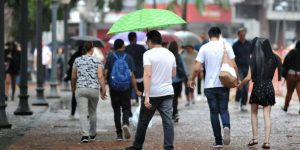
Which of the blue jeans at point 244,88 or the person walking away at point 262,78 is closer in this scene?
the person walking away at point 262,78

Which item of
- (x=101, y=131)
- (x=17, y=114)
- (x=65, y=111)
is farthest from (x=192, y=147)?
(x=65, y=111)

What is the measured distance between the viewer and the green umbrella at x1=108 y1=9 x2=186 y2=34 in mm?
11191

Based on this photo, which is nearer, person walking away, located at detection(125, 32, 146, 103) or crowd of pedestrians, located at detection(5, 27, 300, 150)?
crowd of pedestrians, located at detection(5, 27, 300, 150)

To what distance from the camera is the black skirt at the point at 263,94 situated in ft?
38.9

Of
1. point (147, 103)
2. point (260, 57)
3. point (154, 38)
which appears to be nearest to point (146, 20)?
point (154, 38)

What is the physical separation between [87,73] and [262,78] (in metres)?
2.73

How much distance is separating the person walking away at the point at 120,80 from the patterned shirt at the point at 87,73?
275 mm

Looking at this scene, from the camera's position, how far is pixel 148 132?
14.4 metres

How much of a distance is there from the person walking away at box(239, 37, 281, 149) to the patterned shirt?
245cm

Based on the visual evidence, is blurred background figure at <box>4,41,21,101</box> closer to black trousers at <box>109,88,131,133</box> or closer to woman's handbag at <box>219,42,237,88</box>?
black trousers at <box>109,88,131,133</box>

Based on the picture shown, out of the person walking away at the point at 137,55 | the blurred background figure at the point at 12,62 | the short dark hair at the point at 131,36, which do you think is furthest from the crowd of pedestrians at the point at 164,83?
the blurred background figure at the point at 12,62

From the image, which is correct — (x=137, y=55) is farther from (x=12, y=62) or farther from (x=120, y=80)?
(x=12, y=62)

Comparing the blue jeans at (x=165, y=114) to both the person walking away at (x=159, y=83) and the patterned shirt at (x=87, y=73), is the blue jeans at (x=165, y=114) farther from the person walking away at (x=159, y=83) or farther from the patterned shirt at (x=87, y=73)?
the patterned shirt at (x=87, y=73)

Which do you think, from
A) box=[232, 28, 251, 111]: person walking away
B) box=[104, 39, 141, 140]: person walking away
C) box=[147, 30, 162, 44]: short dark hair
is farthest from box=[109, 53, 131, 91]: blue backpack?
box=[232, 28, 251, 111]: person walking away
